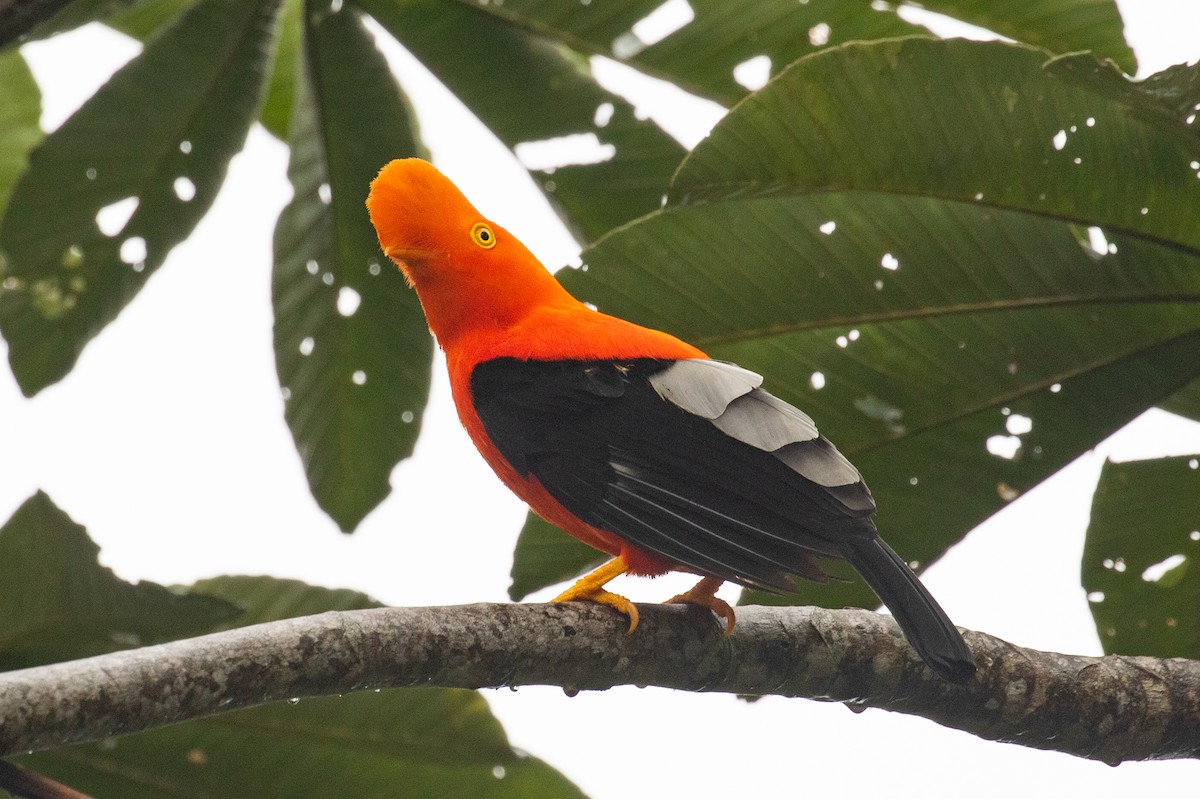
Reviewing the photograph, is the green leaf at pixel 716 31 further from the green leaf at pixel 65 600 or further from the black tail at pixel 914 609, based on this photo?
the green leaf at pixel 65 600

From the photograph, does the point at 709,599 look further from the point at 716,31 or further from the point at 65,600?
the point at 716,31

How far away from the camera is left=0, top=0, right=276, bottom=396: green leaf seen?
154 inches

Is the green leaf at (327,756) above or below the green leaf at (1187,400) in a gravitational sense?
below

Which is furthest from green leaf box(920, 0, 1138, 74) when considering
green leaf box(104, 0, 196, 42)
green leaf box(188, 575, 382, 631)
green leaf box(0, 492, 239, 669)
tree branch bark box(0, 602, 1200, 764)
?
green leaf box(104, 0, 196, 42)

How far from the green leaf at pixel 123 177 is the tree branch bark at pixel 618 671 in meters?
2.24

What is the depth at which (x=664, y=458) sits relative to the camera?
2719mm

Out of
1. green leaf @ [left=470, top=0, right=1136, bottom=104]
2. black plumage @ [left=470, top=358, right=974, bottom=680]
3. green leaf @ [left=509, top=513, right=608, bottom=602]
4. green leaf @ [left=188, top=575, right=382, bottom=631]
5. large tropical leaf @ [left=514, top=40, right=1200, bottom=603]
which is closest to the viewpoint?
black plumage @ [left=470, top=358, right=974, bottom=680]

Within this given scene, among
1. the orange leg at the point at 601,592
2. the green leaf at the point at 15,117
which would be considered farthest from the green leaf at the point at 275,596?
the green leaf at the point at 15,117

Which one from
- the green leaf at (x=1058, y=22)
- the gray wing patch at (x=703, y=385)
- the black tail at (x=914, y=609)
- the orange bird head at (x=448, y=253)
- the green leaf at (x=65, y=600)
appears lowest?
the green leaf at (x=65, y=600)

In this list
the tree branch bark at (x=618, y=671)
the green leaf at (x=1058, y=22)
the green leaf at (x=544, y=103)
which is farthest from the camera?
the green leaf at (x=544, y=103)

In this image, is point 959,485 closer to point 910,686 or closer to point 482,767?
point 910,686

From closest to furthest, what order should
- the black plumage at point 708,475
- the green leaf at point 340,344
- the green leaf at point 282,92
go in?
the black plumage at point 708,475
the green leaf at point 340,344
the green leaf at point 282,92

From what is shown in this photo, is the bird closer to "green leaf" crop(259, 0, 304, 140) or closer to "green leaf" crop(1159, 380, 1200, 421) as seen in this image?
"green leaf" crop(1159, 380, 1200, 421)

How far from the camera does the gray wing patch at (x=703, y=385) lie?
2.69 metres
